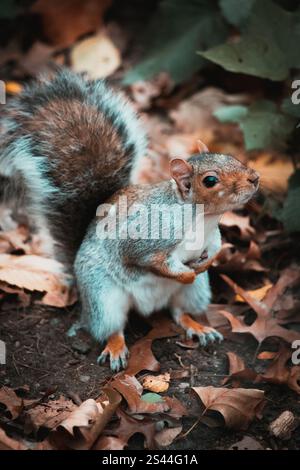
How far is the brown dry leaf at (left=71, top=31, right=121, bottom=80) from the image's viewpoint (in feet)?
14.4

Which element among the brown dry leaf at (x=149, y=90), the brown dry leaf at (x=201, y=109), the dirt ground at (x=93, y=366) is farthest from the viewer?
the brown dry leaf at (x=149, y=90)

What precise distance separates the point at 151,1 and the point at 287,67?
5.74ft

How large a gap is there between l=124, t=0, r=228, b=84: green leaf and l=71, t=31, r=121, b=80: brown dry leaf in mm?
429

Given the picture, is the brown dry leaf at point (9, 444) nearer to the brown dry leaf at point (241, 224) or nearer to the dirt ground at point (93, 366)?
the dirt ground at point (93, 366)

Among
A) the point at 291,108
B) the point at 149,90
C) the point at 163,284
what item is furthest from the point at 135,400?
the point at 149,90

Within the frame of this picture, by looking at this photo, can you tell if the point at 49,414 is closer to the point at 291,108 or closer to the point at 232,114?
the point at 291,108

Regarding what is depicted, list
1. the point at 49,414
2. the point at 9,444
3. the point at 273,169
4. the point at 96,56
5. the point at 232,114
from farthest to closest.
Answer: the point at 96,56 → the point at 273,169 → the point at 232,114 → the point at 49,414 → the point at 9,444

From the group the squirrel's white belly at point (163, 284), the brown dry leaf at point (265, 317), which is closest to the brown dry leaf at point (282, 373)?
the brown dry leaf at point (265, 317)

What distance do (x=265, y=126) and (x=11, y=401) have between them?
1.87 m

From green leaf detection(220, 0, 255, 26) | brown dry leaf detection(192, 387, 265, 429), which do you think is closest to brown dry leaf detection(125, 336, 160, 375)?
brown dry leaf detection(192, 387, 265, 429)

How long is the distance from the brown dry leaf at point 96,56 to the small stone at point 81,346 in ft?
7.36

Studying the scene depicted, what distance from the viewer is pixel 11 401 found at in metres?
2.31

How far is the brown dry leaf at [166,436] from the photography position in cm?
214

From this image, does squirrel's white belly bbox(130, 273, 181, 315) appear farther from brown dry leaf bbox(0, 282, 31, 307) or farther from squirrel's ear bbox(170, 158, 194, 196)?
brown dry leaf bbox(0, 282, 31, 307)
